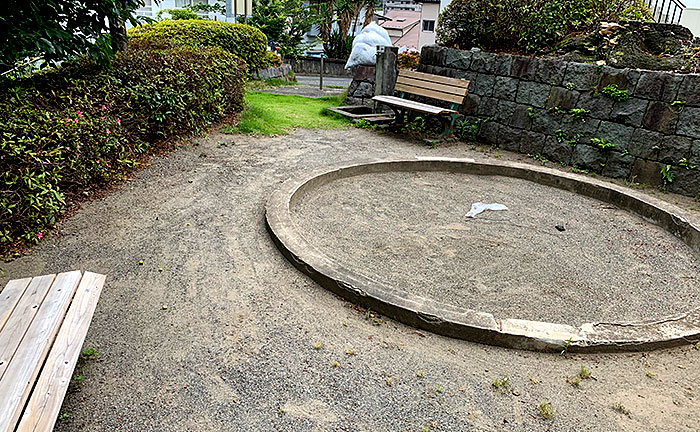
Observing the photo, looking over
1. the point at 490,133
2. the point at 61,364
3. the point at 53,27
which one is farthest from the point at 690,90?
the point at 53,27

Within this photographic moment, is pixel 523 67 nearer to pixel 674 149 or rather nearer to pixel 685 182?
pixel 674 149

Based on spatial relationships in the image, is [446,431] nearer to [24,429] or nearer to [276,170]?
[24,429]

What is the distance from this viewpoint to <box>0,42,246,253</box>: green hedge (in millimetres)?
3305

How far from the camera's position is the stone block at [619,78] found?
5.43 m

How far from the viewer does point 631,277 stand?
3.51 m

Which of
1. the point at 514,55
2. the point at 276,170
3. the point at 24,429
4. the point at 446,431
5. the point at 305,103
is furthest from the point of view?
the point at 305,103

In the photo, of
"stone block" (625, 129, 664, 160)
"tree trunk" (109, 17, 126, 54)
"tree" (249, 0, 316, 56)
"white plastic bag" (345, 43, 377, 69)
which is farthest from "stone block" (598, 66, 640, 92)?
"tree" (249, 0, 316, 56)

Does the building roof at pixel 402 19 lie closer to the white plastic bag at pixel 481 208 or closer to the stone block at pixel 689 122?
the stone block at pixel 689 122

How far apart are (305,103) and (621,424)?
341 inches

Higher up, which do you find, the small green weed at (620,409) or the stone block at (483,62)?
the stone block at (483,62)

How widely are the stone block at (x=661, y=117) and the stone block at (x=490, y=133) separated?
77.3 inches

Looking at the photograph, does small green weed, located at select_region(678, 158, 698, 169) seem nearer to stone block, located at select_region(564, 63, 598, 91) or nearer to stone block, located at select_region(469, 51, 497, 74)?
stone block, located at select_region(564, 63, 598, 91)

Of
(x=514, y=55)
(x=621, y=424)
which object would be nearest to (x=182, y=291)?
(x=621, y=424)

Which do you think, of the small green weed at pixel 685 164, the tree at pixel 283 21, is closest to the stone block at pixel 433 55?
the small green weed at pixel 685 164
